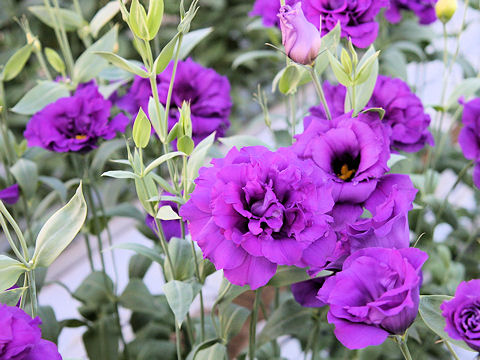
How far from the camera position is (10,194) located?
572 mm

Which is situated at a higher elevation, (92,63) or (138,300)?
(92,63)

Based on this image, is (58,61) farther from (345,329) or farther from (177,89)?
(345,329)

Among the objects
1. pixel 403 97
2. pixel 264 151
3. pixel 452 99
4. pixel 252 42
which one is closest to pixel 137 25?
pixel 264 151

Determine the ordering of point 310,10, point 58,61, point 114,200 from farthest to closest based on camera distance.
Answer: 1. point 114,200
2. point 58,61
3. point 310,10

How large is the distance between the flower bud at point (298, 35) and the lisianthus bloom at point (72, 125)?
0.24 metres

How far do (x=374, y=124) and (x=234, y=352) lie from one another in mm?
494

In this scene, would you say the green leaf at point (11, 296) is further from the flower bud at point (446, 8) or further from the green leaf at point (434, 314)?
the flower bud at point (446, 8)

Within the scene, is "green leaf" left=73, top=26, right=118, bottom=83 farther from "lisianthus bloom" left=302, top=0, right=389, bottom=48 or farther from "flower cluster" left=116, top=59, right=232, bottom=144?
"lisianthus bloom" left=302, top=0, right=389, bottom=48

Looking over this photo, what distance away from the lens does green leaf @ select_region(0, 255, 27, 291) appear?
362 mm

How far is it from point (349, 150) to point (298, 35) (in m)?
0.09

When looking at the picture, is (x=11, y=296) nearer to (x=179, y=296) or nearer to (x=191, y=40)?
(x=179, y=296)

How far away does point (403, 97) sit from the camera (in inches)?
19.1

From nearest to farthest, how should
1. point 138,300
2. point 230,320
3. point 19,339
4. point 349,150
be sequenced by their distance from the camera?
point 19,339 → point 349,150 → point 230,320 → point 138,300

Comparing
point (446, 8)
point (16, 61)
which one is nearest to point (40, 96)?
point (16, 61)
